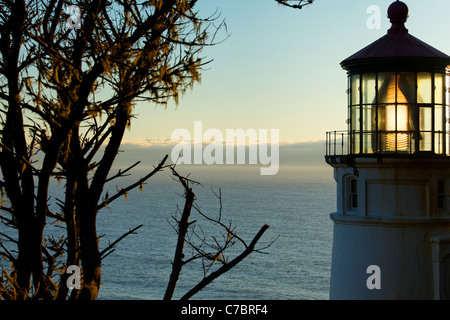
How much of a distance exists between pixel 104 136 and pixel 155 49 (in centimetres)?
71

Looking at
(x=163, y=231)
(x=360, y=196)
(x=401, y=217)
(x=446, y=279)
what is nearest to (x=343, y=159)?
(x=360, y=196)

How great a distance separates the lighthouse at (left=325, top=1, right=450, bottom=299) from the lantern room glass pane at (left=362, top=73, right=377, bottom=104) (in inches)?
1.0

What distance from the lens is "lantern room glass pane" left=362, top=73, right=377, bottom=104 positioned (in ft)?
50.8

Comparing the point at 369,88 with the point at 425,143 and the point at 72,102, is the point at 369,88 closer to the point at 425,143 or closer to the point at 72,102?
the point at 425,143

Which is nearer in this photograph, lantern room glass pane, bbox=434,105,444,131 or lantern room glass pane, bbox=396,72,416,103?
lantern room glass pane, bbox=396,72,416,103

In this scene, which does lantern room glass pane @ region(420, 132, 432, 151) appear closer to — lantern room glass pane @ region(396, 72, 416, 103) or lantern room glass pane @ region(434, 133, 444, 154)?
lantern room glass pane @ region(434, 133, 444, 154)

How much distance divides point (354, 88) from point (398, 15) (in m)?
2.17

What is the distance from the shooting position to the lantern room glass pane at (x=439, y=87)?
15430 mm

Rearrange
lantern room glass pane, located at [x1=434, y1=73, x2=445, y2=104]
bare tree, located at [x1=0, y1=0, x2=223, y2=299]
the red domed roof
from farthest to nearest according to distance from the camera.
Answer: lantern room glass pane, located at [x1=434, y1=73, x2=445, y2=104] < the red domed roof < bare tree, located at [x1=0, y1=0, x2=223, y2=299]

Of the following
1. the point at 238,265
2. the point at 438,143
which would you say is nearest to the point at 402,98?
the point at 438,143

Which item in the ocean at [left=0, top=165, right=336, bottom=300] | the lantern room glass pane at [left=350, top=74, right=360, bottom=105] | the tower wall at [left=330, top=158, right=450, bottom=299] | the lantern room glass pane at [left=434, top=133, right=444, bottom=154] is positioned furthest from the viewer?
the ocean at [left=0, top=165, right=336, bottom=300]

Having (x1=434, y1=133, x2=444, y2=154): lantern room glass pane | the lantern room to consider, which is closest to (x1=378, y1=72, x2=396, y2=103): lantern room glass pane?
the lantern room

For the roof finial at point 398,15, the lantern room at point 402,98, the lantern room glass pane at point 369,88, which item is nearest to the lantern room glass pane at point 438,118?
the lantern room at point 402,98
